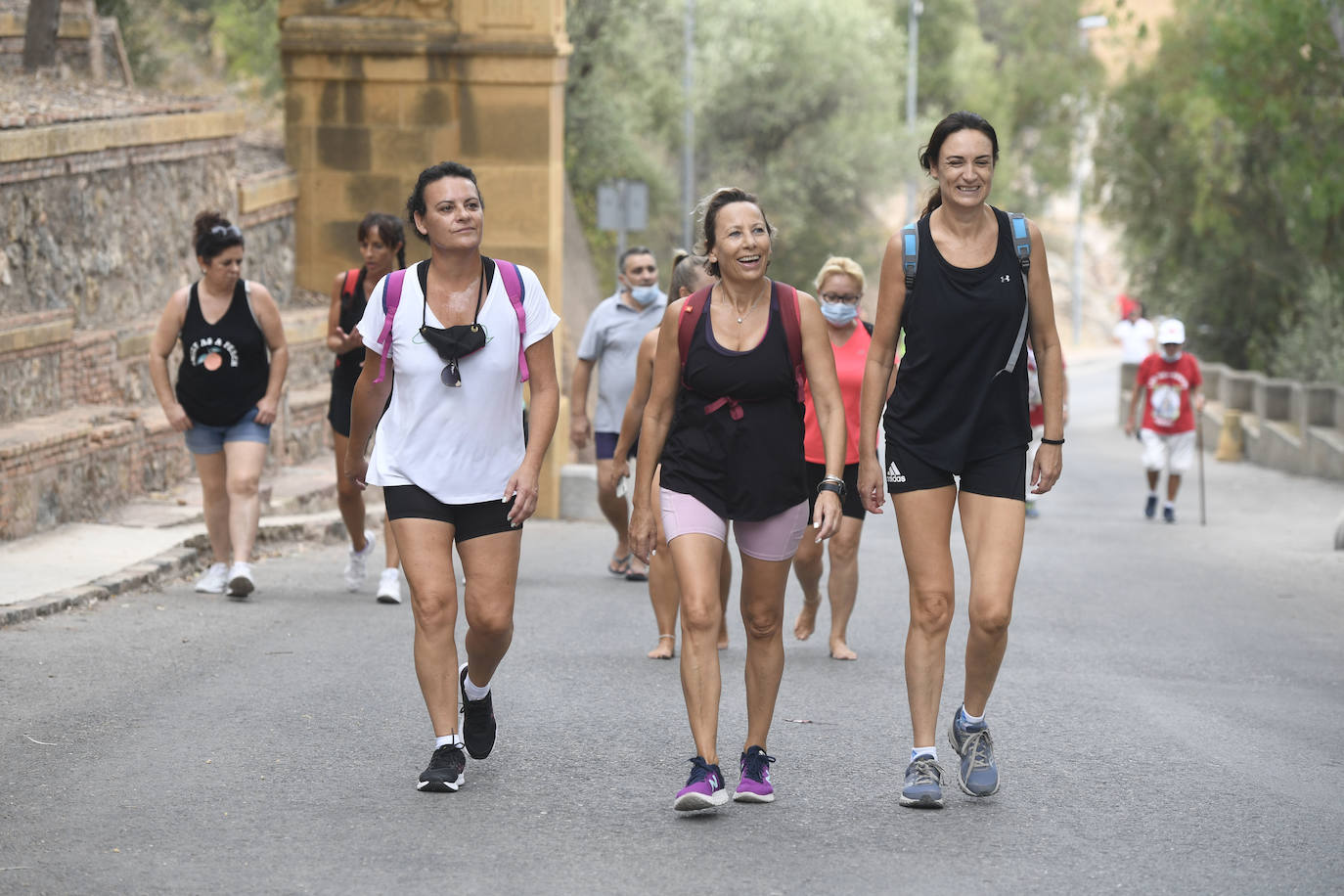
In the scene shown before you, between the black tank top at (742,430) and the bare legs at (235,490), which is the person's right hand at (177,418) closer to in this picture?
the bare legs at (235,490)

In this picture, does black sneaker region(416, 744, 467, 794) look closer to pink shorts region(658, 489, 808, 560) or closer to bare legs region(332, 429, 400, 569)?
pink shorts region(658, 489, 808, 560)

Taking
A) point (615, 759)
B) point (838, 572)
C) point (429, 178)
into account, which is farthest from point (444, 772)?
point (838, 572)

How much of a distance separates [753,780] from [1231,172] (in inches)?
1009

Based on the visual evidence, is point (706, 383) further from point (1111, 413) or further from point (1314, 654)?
point (1111, 413)

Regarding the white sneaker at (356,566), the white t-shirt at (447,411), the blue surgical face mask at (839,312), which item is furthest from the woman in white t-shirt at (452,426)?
the white sneaker at (356,566)

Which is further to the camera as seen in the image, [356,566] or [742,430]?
[356,566]

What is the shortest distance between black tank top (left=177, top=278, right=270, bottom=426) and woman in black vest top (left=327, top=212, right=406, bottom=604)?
431mm

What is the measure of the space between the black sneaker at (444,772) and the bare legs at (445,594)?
0.07 metres

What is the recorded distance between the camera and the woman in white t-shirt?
Answer: 6.05 metres

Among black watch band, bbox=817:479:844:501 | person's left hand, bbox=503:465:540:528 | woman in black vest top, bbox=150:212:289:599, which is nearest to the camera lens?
black watch band, bbox=817:479:844:501

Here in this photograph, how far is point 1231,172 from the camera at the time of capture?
2958cm

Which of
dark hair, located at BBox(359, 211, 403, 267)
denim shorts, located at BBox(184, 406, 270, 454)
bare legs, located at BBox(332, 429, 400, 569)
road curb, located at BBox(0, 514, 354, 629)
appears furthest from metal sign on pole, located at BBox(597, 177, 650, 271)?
dark hair, located at BBox(359, 211, 403, 267)

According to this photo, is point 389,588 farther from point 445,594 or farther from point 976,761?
point 976,761

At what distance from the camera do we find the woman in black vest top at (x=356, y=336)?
32.3ft
